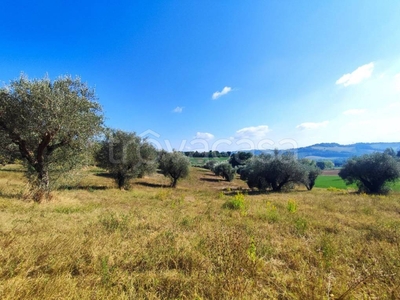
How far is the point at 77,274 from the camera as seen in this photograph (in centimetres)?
334

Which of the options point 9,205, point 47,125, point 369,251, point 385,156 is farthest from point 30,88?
point 385,156

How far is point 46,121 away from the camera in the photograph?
32.0ft

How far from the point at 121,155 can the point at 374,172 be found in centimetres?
3976

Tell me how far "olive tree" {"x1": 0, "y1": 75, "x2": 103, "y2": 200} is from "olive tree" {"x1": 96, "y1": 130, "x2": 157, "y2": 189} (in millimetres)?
12171

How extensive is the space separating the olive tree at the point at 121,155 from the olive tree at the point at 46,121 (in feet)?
39.9

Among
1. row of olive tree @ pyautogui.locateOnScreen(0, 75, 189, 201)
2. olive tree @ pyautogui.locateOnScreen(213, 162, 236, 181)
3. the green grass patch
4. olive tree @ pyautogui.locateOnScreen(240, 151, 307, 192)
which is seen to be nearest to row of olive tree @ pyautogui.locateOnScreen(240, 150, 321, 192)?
olive tree @ pyautogui.locateOnScreen(240, 151, 307, 192)

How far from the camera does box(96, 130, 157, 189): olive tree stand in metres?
24.7

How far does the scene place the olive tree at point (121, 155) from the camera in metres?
24.7

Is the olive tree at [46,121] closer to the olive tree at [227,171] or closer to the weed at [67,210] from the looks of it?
the weed at [67,210]

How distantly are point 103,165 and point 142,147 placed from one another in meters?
6.47

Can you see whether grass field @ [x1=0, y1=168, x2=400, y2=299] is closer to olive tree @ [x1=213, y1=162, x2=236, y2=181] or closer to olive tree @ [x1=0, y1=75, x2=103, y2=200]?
olive tree @ [x1=0, y1=75, x2=103, y2=200]

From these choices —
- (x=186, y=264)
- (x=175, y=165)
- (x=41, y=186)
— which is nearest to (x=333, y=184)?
(x=175, y=165)

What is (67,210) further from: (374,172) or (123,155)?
(374,172)

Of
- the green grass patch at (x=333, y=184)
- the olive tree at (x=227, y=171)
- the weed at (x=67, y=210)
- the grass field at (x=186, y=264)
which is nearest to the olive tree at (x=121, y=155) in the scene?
the weed at (x=67, y=210)
